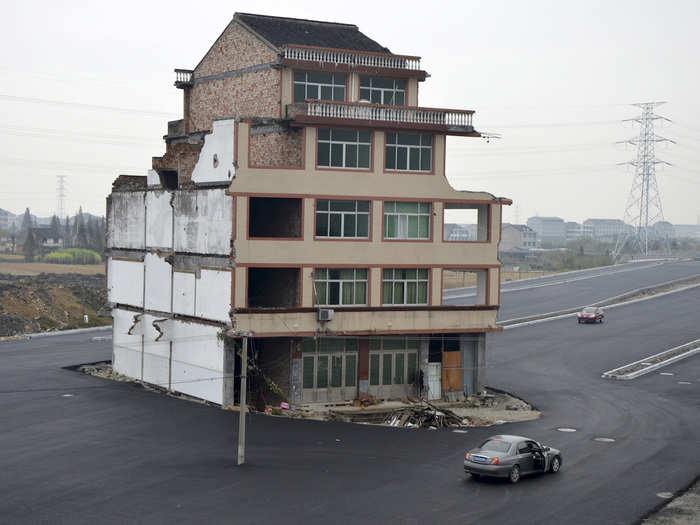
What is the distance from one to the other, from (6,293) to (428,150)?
5170cm

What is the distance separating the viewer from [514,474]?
3528 cm

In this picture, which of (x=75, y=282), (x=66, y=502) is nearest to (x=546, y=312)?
(x=75, y=282)

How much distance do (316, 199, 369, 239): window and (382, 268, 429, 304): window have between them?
268 centimetres

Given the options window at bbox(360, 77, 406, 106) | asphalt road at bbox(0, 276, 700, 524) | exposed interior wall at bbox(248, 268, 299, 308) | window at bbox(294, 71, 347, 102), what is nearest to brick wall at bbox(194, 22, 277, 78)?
window at bbox(294, 71, 347, 102)

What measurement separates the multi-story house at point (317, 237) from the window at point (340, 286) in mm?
75

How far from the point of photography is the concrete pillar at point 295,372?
5162cm

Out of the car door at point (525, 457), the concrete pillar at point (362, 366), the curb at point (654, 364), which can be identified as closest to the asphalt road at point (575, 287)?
the curb at point (654, 364)

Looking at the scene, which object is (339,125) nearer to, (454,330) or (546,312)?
(454,330)

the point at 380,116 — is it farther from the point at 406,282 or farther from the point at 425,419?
the point at 425,419

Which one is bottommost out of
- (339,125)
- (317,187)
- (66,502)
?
(66,502)

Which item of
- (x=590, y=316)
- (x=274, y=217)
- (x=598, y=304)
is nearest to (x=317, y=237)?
(x=274, y=217)

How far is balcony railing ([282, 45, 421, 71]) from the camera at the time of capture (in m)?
54.2

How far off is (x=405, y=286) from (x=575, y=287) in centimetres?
6894

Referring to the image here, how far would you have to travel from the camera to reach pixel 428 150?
54312 mm
